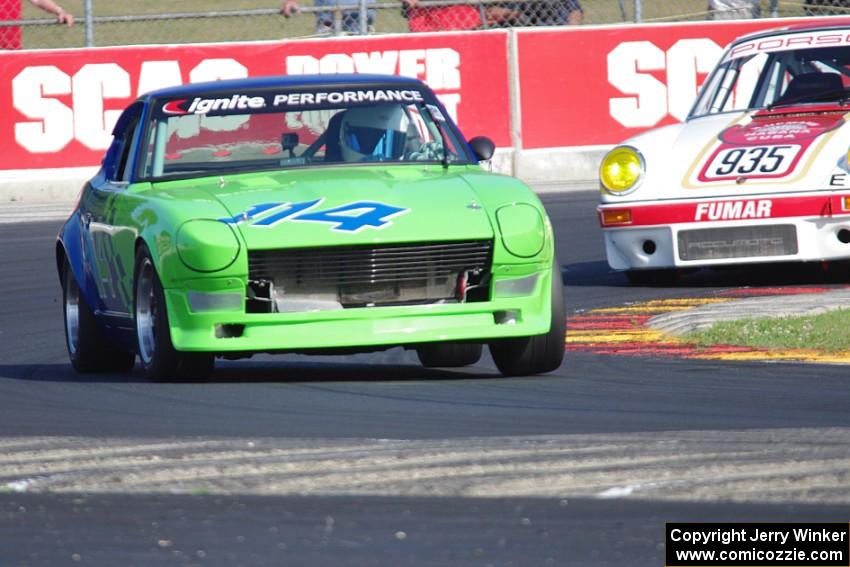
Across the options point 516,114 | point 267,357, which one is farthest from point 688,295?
point 516,114

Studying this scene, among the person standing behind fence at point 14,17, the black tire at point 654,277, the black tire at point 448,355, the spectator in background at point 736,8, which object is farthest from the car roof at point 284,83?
the spectator in background at point 736,8

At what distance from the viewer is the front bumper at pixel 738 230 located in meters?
10.2

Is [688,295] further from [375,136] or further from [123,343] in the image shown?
[123,343]

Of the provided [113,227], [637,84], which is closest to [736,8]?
[637,84]

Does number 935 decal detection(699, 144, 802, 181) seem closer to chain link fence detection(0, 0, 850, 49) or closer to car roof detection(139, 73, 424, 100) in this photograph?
car roof detection(139, 73, 424, 100)

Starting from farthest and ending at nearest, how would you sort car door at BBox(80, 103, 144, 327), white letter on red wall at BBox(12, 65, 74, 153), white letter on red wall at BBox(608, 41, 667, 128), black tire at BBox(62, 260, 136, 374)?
white letter on red wall at BBox(608, 41, 667, 128), white letter on red wall at BBox(12, 65, 74, 153), black tire at BBox(62, 260, 136, 374), car door at BBox(80, 103, 144, 327)

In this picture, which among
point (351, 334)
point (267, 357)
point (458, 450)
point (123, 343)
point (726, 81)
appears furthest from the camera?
point (726, 81)

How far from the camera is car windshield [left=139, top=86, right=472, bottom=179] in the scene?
8031 millimetres

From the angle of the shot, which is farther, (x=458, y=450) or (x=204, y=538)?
(x=458, y=450)

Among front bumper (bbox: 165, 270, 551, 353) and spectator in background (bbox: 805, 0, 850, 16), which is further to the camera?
spectator in background (bbox: 805, 0, 850, 16)

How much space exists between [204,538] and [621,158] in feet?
21.9

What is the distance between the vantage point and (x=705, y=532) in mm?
4379

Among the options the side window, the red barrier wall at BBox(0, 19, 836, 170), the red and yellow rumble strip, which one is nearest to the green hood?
the side window

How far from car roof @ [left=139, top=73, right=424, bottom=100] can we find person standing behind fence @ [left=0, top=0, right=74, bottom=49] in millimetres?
9498
